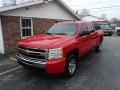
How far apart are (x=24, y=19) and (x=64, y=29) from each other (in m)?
5.43

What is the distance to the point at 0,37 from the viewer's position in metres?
10.2

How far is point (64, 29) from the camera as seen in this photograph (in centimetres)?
695

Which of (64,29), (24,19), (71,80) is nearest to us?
(71,80)

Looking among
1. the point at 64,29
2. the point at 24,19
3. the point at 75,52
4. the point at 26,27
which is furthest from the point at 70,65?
the point at 24,19

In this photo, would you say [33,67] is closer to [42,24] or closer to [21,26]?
[21,26]

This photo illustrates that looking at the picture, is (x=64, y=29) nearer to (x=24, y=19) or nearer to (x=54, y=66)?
(x=54, y=66)

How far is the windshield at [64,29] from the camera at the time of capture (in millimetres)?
6607

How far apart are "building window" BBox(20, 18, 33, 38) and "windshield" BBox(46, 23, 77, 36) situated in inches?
181

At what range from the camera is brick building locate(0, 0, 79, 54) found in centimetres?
1013

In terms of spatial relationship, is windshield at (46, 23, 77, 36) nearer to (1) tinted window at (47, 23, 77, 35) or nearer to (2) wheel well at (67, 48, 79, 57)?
(1) tinted window at (47, 23, 77, 35)

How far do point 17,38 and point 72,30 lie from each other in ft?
18.1

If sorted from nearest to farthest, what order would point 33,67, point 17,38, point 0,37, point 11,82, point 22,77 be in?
point 33,67 < point 11,82 < point 22,77 < point 0,37 < point 17,38

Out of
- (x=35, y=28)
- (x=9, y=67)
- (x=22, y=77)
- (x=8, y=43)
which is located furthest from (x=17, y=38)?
(x=22, y=77)

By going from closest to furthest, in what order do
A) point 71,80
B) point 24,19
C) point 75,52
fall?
point 71,80
point 75,52
point 24,19
